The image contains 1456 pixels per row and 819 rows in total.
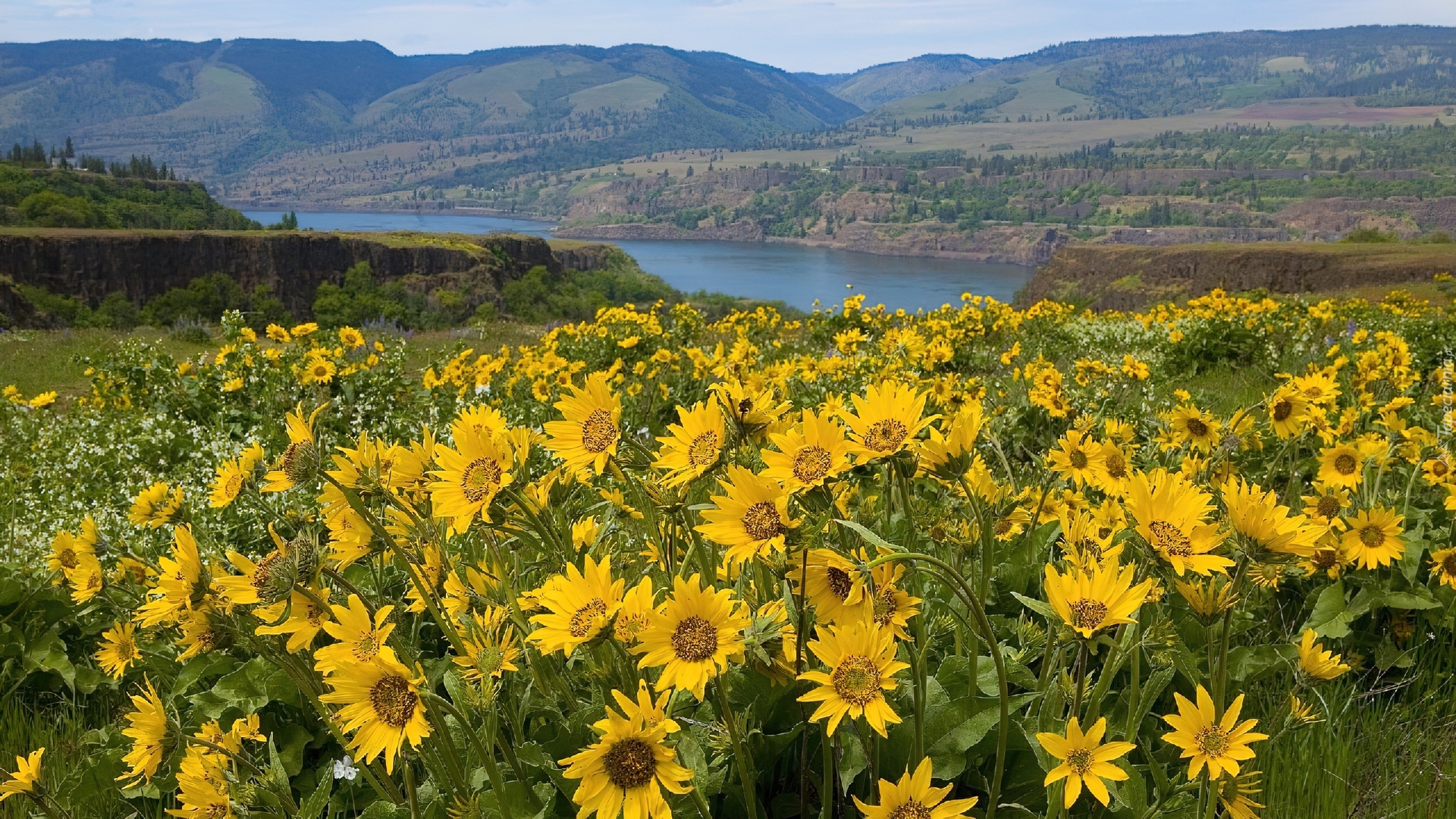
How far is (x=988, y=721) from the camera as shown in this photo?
1.46 metres

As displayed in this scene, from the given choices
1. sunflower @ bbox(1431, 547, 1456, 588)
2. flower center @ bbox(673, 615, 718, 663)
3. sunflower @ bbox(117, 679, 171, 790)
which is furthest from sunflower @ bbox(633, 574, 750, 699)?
sunflower @ bbox(1431, 547, 1456, 588)

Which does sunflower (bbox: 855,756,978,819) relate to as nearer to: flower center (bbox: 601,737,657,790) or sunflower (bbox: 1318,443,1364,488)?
flower center (bbox: 601,737,657,790)

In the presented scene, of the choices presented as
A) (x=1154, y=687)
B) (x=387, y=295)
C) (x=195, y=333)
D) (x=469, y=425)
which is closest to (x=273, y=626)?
(x=469, y=425)

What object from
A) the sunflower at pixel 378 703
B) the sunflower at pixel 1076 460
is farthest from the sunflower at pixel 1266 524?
the sunflower at pixel 378 703

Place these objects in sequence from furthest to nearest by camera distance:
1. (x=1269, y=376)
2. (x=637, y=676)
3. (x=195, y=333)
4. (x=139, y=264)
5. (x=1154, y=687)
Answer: (x=139, y=264) < (x=195, y=333) < (x=1269, y=376) < (x=1154, y=687) < (x=637, y=676)

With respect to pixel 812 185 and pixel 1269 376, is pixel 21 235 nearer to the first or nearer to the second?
pixel 1269 376

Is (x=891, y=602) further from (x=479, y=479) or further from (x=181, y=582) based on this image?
(x=181, y=582)

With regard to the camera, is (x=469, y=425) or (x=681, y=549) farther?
(x=681, y=549)

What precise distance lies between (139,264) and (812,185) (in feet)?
458

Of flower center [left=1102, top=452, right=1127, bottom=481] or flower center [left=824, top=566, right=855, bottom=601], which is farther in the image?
flower center [left=1102, top=452, right=1127, bottom=481]

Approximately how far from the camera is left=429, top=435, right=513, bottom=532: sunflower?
125cm

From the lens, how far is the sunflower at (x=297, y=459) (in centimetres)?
136

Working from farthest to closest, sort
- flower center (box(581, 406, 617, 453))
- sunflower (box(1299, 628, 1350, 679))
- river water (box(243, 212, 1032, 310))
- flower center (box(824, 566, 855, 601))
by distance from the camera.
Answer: river water (box(243, 212, 1032, 310)) → sunflower (box(1299, 628, 1350, 679)) → flower center (box(581, 406, 617, 453)) → flower center (box(824, 566, 855, 601))

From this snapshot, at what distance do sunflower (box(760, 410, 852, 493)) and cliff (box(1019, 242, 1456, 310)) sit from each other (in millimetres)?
16724
